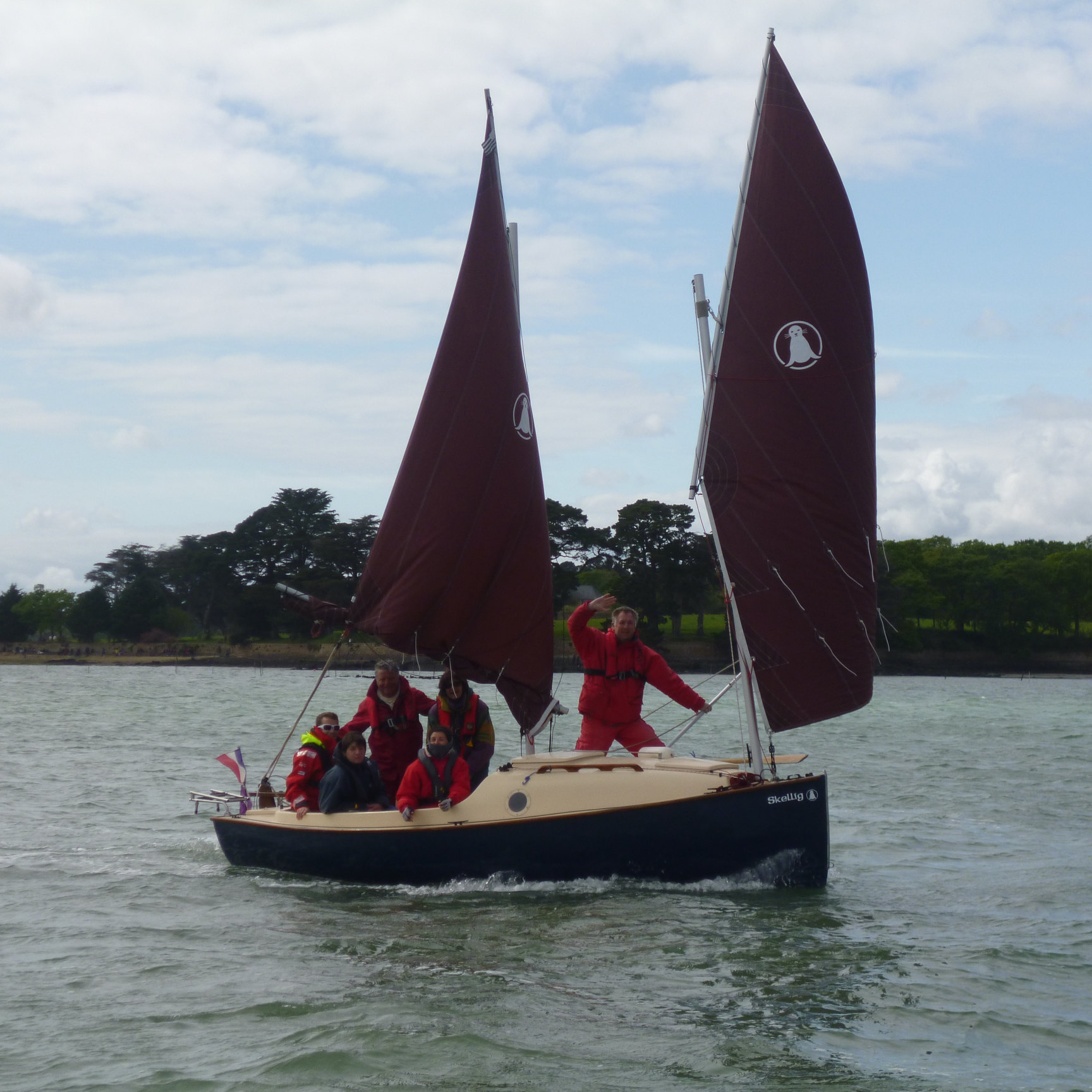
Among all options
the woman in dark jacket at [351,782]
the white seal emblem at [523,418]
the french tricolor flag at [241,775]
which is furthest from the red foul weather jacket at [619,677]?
the french tricolor flag at [241,775]

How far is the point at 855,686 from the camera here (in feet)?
38.2

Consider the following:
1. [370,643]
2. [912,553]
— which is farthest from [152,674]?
[370,643]

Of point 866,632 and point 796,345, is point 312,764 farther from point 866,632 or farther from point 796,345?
point 796,345

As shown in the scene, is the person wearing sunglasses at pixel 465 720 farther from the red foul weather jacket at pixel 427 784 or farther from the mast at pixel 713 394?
the mast at pixel 713 394

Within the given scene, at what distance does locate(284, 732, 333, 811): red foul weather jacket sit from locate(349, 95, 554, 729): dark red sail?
1146mm

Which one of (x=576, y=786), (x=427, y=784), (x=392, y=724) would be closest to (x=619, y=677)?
(x=576, y=786)

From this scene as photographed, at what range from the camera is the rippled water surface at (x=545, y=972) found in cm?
725

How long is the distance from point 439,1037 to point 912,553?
350ft

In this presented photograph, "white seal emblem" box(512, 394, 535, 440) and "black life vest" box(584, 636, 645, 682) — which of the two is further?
"white seal emblem" box(512, 394, 535, 440)

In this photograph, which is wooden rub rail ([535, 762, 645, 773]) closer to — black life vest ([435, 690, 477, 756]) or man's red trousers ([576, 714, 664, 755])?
man's red trousers ([576, 714, 664, 755])

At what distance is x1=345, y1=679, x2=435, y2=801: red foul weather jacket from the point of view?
12273 millimetres

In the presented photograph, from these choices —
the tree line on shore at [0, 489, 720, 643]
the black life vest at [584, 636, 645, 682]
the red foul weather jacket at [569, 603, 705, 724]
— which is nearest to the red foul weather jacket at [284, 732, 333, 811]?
the red foul weather jacket at [569, 603, 705, 724]

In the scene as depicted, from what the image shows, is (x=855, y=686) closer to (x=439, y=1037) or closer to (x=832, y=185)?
(x=832, y=185)

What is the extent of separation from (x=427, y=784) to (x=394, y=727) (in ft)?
3.27
